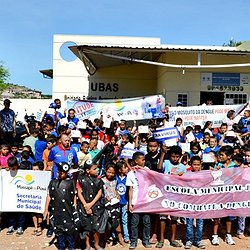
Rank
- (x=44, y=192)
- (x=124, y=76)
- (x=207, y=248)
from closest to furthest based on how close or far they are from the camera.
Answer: (x=207, y=248) → (x=44, y=192) → (x=124, y=76)

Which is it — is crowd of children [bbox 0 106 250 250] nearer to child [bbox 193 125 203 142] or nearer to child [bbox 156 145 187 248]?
child [bbox 156 145 187 248]

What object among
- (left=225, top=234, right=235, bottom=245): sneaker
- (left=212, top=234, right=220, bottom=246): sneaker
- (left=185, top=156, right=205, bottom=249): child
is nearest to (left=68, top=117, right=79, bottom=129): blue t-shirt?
(left=185, top=156, right=205, bottom=249): child

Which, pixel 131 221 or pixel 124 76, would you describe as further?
pixel 124 76

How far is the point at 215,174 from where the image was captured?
22.6 ft

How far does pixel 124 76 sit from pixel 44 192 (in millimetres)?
15986

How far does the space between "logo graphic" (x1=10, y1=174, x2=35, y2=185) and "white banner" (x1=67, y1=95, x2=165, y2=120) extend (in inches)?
258

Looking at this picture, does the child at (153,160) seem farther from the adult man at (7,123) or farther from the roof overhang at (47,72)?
the roof overhang at (47,72)

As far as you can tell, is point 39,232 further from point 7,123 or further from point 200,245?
point 7,123

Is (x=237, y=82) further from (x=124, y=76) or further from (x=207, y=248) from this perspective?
(x=207, y=248)

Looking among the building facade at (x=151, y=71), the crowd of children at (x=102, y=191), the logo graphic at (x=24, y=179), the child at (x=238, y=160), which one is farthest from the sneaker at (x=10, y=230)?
the building facade at (x=151, y=71)

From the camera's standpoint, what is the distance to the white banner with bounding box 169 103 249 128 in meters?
13.1

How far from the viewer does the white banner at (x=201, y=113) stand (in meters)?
13.1

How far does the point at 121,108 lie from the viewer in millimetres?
14039

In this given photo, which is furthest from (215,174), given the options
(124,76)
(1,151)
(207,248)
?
(124,76)
